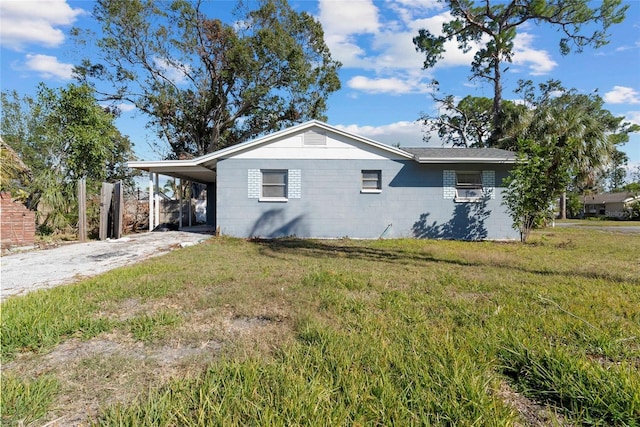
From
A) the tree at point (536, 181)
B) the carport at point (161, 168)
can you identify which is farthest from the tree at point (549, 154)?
the carport at point (161, 168)

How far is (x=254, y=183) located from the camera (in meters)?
11.3

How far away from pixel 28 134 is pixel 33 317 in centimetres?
2447

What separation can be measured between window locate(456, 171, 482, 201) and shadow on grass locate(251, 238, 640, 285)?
4.49 metres

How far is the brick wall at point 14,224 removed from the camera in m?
7.80

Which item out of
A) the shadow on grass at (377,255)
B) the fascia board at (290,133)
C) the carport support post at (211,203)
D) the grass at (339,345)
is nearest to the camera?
the grass at (339,345)

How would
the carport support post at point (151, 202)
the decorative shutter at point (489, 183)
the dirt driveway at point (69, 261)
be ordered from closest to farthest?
the dirt driveway at point (69, 261) < the decorative shutter at point (489, 183) < the carport support post at point (151, 202)

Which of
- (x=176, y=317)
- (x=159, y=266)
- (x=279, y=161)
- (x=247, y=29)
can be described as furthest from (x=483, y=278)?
(x=247, y=29)

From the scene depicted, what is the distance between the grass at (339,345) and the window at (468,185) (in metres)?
6.14

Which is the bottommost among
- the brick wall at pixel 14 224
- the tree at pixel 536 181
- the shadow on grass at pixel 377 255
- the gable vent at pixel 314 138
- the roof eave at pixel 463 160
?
the shadow on grass at pixel 377 255

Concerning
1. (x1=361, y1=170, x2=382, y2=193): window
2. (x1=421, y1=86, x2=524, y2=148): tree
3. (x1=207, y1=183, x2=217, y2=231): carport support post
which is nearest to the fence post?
(x1=207, y1=183, x2=217, y2=231): carport support post

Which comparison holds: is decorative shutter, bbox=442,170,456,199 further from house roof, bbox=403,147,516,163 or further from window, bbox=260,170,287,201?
window, bbox=260,170,287,201

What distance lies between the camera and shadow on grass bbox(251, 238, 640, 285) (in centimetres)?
564

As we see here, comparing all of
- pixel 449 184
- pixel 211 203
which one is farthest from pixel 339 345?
pixel 211 203

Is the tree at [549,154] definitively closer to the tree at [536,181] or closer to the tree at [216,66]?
the tree at [536,181]
